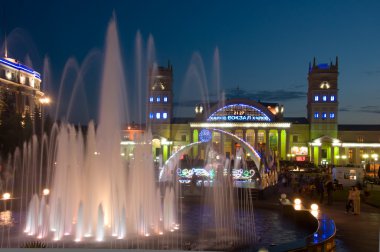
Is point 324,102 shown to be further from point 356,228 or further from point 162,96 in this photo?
point 356,228

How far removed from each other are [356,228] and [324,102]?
8051cm

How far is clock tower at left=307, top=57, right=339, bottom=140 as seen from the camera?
93.3 metres

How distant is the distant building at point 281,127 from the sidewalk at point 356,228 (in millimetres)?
68712

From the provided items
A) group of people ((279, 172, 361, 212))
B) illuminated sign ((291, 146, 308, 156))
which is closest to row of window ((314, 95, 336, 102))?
illuminated sign ((291, 146, 308, 156))

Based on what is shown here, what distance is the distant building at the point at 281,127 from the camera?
92625mm

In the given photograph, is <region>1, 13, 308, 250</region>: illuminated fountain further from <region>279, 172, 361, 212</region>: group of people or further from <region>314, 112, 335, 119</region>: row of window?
<region>314, 112, 335, 119</region>: row of window

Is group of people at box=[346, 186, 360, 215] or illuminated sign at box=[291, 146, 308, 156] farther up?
illuminated sign at box=[291, 146, 308, 156]

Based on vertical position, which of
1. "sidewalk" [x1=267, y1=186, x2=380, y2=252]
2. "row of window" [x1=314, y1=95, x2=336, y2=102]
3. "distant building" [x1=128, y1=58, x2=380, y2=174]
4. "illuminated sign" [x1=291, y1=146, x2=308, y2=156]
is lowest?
"sidewalk" [x1=267, y1=186, x2=380, y2=252]

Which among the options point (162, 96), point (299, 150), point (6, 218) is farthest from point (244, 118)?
point (6, 218)

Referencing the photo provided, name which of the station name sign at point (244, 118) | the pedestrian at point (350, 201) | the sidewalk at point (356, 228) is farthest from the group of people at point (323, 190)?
the station name sign at point (244, 118)

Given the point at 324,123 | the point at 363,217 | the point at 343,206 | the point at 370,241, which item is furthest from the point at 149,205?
the point at 324,123

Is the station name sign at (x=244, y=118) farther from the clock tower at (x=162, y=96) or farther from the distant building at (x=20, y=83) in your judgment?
the distant building at (x=20, y=83)

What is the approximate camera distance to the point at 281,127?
305 feet

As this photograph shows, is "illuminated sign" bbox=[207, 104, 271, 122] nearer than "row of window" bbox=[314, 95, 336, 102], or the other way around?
"illuminated sign" bbox=[207, 104, 271, 122]
